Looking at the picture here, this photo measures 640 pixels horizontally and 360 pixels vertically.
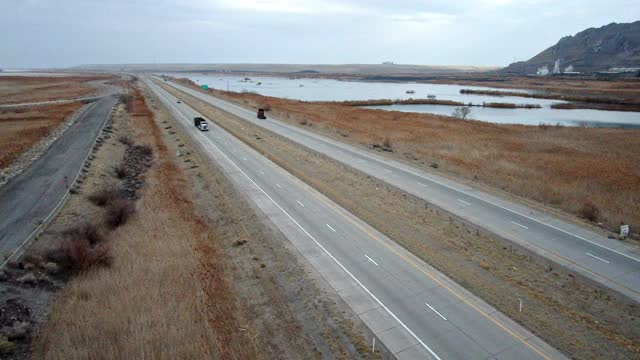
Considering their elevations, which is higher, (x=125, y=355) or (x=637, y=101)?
(x=637, y=101)

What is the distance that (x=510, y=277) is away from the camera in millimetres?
18297

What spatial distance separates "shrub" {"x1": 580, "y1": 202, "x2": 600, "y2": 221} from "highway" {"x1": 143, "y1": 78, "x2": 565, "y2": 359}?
1443cm

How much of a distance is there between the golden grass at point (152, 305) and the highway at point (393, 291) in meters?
4.62

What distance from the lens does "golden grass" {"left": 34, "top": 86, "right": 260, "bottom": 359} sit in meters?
13.7

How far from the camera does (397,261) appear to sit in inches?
771

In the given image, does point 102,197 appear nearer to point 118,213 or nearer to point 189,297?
point 118,213

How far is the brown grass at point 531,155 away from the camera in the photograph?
1212 inches

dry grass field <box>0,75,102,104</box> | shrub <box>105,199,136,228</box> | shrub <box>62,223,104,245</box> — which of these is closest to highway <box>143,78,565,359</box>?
shrub <box>105,199,136,228</box>

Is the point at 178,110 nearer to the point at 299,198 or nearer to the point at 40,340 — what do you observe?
the point at 299,198

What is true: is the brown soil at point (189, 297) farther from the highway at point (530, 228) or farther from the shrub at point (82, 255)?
the highway at point (530, 228)

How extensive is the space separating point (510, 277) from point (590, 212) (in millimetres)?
12283

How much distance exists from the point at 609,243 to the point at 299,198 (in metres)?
18.9

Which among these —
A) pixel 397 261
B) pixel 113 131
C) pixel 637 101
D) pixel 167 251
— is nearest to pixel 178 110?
pixel 113 131

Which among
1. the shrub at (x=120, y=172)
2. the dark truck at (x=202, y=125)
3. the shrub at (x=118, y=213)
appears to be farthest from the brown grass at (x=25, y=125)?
the dark truck at (x=202, y=125)
